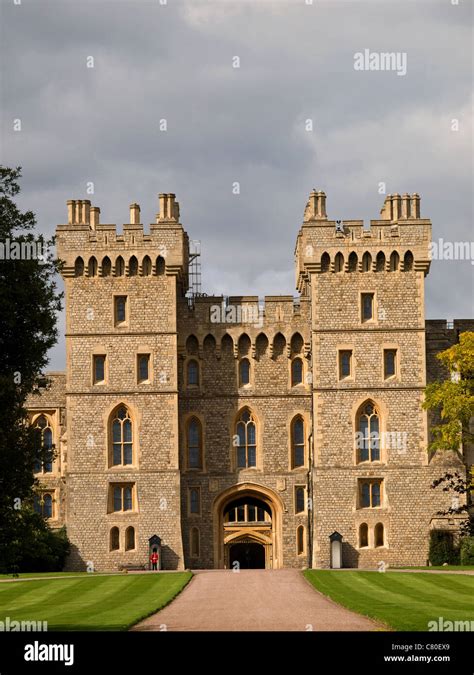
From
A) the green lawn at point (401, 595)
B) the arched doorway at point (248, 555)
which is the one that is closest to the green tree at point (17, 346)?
the green lawn at point (401, 595)

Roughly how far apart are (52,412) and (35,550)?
3238 centimetres

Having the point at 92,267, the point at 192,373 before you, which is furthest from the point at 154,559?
the point at 92,267

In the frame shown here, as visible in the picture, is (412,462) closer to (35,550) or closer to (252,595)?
(252,595)

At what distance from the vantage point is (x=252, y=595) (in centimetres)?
4050

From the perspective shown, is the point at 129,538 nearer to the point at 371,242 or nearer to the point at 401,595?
the point at 371,242

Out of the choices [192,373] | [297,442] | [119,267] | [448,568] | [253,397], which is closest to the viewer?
[448,568]

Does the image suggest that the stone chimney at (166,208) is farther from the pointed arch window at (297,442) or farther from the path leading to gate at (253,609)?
the path leading to gate at (253,609)

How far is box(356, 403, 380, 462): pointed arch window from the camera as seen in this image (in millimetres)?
57219

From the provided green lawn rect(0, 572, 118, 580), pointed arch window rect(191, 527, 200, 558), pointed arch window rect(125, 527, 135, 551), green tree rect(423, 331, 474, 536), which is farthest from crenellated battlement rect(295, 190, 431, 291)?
green lawn rect(0, 572, 118, 580)

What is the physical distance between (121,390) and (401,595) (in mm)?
22140

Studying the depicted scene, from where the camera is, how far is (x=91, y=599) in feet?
132

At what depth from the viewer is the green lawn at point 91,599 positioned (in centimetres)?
3277

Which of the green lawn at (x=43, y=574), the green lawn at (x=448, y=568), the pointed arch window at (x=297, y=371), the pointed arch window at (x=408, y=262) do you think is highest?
the pointed arch window at (x=408, y=262)
